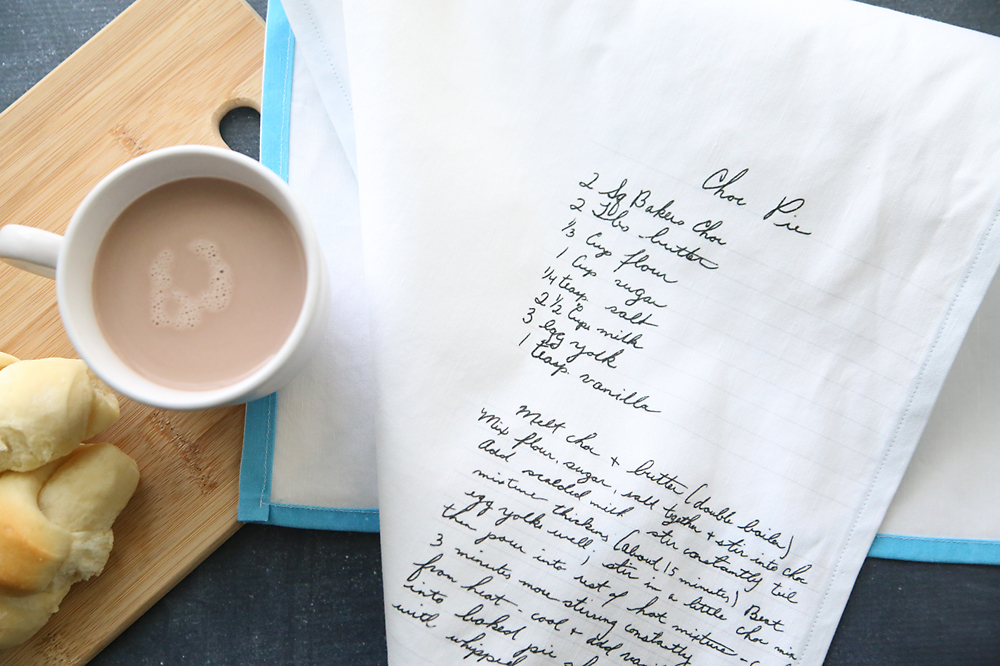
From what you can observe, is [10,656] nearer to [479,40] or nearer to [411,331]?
[411,331]

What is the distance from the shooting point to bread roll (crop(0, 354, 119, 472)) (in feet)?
1.30

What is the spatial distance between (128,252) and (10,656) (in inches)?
11.8

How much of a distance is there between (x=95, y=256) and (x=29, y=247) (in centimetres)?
3

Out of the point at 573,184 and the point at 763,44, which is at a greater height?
the point at 763,44

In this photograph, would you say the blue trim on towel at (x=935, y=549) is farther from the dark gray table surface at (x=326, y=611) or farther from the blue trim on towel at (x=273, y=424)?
the blue trim on towel at (x=273, y=424)

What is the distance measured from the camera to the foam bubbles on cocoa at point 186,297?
1.32ft

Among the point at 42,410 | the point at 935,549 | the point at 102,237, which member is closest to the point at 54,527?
the point at 42,410

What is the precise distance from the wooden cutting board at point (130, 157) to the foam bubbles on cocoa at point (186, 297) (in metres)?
0.10

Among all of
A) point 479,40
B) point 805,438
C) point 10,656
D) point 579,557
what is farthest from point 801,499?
point 10,656

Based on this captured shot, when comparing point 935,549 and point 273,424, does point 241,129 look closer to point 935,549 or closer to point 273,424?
point 273,424

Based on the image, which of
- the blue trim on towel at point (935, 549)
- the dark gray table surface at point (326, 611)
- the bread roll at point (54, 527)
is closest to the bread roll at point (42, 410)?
the bread roll at point (54, 527)

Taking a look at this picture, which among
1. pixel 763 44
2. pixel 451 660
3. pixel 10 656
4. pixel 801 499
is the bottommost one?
pixel 10 656

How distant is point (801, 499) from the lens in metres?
0.42

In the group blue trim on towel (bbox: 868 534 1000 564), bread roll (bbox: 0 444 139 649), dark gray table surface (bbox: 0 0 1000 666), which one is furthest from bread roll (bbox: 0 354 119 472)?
blue trim on towel (bbox: 868 534 1000 564)
